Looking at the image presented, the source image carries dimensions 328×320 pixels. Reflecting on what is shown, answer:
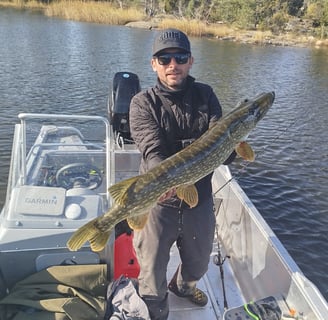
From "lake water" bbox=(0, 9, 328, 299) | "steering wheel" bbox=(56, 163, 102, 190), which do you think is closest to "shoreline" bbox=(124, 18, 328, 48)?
"lake water" bbox=(0, 9, 328, 299)

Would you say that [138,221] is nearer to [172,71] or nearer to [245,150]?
[245,150]

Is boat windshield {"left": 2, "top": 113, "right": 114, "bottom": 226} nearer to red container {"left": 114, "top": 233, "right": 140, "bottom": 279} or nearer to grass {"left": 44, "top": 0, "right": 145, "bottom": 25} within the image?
red container {"left": 114, "top": 233, "right": 140, "bottom": 279}

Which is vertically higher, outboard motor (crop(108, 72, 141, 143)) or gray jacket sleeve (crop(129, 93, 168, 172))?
gray jacket sleeve (crop(129, 93, 168, 172))

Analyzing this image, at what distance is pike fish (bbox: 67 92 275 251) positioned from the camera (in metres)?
2.39

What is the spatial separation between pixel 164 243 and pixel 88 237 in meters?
0.54

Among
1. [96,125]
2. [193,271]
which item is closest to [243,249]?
[193,271]

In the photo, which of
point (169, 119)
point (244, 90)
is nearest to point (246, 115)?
point (169, 119)

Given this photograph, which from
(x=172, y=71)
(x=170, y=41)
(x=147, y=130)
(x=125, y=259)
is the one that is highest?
(x=170, y=41)

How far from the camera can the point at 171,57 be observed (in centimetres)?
250

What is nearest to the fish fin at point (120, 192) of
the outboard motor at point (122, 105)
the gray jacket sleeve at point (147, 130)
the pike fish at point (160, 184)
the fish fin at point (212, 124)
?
the pike fish at point (160, 184)

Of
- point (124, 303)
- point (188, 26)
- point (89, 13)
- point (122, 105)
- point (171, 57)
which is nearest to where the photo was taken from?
point (171, 57)

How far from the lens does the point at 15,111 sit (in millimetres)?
11078

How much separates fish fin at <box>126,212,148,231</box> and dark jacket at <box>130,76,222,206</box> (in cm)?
21

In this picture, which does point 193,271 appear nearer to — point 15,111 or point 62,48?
point 15,111
